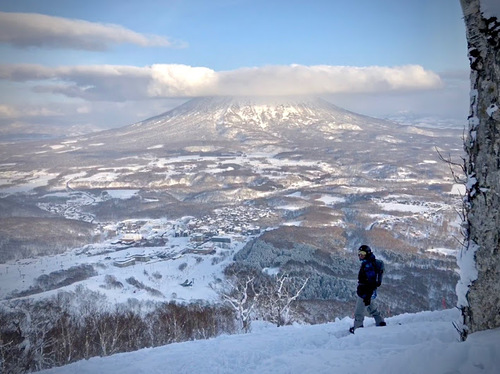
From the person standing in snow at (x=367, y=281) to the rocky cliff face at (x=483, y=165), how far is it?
8.48 ft

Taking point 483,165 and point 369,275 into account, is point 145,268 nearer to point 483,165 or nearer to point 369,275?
point 369,275

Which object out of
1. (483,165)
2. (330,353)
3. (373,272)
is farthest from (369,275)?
(483,165)

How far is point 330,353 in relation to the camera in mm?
5406

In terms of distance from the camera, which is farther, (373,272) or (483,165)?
(373,272)

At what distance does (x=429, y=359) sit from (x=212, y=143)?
167 m

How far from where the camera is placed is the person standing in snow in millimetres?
6707

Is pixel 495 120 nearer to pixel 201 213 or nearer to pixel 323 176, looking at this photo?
pixel 201 213

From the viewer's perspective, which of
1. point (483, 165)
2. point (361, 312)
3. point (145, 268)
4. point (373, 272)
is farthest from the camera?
point (145, 268)

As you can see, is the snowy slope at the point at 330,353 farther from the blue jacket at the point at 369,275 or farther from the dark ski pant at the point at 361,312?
the blue jacket at the point at 369,275

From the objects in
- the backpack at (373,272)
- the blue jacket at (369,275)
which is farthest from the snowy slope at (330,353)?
the backpack at (373,272)

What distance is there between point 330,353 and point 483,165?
3311 mm

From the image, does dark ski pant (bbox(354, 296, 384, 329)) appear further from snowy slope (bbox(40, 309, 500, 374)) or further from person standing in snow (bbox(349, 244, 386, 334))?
snowy slope (bbox(40, 309, 500, 374))

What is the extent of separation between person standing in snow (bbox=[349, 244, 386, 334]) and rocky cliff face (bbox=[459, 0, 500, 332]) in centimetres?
258

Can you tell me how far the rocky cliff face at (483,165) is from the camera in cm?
390
